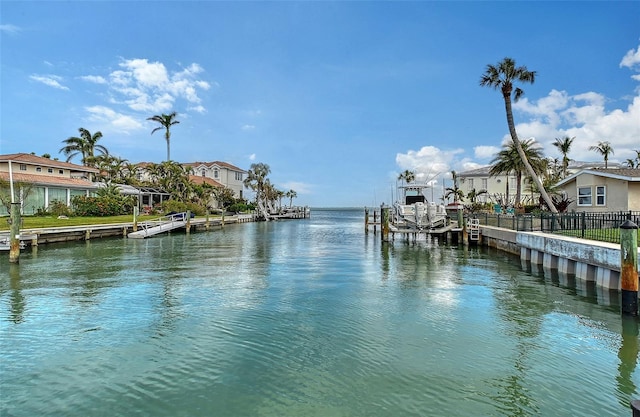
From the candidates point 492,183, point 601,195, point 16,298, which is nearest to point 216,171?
point 492,183

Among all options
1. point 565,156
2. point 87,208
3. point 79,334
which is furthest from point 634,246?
point 565,156

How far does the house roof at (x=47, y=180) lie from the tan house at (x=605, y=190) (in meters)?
44.3

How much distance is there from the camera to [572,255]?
1548cm

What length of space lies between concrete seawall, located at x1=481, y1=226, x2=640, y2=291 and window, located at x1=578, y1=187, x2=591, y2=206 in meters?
7.39

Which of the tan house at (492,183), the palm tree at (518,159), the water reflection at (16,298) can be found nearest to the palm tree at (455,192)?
the tan house at (492,183)

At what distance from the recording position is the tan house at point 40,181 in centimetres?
3544

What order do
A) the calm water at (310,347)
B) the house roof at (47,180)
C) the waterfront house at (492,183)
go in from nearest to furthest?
1. the calm water at (310,347)
2. the house roof at (47,180)
3. the waterfront house at (492,183)

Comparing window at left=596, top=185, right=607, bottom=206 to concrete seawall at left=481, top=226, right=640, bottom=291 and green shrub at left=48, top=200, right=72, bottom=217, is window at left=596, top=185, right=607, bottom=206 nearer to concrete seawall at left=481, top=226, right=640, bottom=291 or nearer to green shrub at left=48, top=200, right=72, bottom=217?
concrete seawall at left=481, top=226, right=640, bottom=291

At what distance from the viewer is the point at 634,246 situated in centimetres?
1031

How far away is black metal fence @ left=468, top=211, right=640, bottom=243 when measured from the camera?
17516mm

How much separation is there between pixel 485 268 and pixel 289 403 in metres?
16.5

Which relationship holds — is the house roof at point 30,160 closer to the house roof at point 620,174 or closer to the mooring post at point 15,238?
the mooring post at point 15,238

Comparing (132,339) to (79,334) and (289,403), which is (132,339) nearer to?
(79,334)

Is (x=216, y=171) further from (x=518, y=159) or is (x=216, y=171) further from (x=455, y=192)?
(x=518, y=159)
